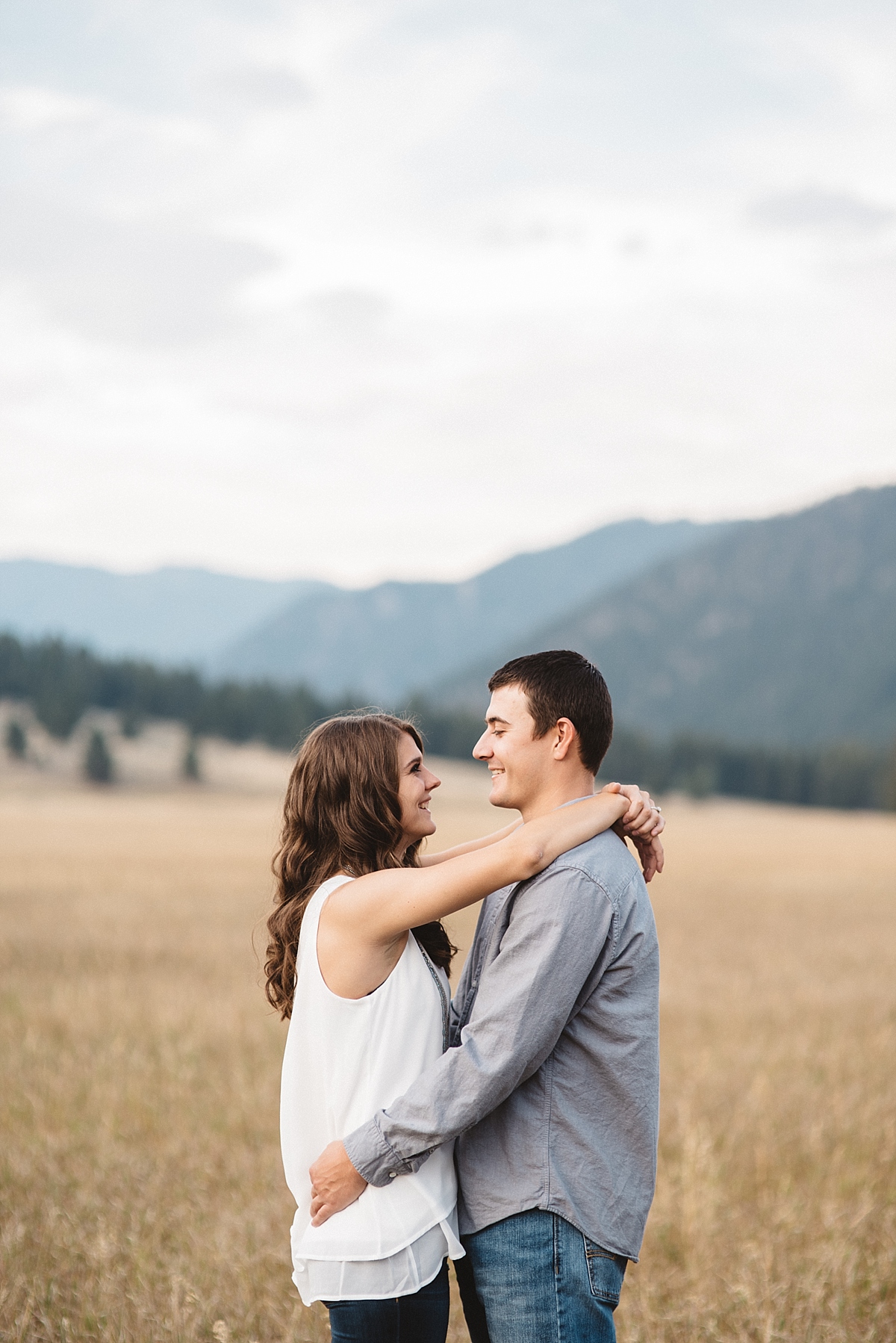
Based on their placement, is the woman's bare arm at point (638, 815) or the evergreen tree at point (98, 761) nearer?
the woman's bare arm at point (638, 815)

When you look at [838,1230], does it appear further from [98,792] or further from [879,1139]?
[98,792]

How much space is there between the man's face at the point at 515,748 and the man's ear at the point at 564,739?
0.05ft

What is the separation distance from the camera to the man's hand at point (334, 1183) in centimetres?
275

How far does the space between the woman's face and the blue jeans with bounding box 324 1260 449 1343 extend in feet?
3.55

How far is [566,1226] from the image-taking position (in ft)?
8.97

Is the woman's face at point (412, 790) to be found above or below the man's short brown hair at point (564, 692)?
below

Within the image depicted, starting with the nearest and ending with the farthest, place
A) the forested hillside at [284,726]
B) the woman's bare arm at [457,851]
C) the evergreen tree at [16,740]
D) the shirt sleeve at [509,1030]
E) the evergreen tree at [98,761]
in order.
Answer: the shirt sleeve at [509,1030], the woman's bare arm at [457,851], the evergreen tree at [98,761], the evergreen tree at [16,740], the forested hillside at [284,726]

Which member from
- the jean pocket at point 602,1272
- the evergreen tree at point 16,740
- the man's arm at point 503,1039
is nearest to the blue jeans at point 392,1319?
the man's arm at point 503,1039

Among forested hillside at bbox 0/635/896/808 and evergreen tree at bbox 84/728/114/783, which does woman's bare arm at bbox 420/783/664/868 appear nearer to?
evergreen tree at bbox 84/728/114/783

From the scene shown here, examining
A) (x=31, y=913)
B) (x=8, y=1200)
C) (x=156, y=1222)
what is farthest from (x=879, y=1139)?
(x=31, y=913)

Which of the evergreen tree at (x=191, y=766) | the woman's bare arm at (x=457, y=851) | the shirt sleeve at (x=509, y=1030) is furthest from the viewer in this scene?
the evergreen tree at (x=191, y=766)

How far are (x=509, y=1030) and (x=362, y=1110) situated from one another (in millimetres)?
448

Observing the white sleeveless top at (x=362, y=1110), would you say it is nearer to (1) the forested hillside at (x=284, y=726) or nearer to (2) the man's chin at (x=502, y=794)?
(2) the man's chin at (x=502, y=794)

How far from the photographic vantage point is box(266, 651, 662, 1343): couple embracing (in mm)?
2695
